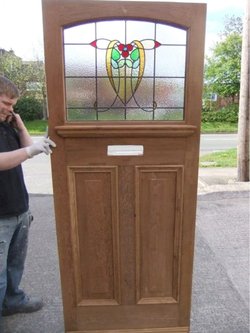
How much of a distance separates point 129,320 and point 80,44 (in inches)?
68.4

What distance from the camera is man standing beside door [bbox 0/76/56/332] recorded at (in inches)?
72.7

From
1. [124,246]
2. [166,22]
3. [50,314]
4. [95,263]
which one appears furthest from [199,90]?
[50,314]

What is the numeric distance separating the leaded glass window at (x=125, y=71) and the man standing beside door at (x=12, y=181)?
342 mm

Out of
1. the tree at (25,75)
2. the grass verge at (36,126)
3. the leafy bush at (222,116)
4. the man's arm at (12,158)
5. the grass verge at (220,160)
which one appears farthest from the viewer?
the leafy bush at (222,116)

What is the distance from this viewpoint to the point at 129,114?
1.88m

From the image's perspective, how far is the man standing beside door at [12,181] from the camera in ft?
6.06

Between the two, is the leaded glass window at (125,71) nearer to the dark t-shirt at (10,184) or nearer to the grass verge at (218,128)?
the dark t-shirt at (10,184)

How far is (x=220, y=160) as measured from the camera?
8.91 m

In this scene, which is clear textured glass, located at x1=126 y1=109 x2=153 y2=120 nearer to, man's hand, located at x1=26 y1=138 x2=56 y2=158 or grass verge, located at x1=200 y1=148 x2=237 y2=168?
man's hand, located at x1=26 y1=138 x2=56 y2=158

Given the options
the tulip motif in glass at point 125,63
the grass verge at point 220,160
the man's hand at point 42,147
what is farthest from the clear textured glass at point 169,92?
the grass verge at point 220,160

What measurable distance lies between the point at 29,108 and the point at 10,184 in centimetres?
1730

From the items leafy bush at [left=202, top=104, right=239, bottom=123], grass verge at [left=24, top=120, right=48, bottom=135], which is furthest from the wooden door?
leafy bush at [left=202, top=104, right=239, bottom=123]

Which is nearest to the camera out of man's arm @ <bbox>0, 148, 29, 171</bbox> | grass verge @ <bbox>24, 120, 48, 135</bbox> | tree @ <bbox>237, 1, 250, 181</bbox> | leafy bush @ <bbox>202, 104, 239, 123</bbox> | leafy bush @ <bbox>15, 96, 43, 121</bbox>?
man's arm @ <bbox>0, 148, 29, 171</bbox>

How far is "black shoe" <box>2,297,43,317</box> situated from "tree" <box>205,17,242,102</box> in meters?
Answer: 19.3
